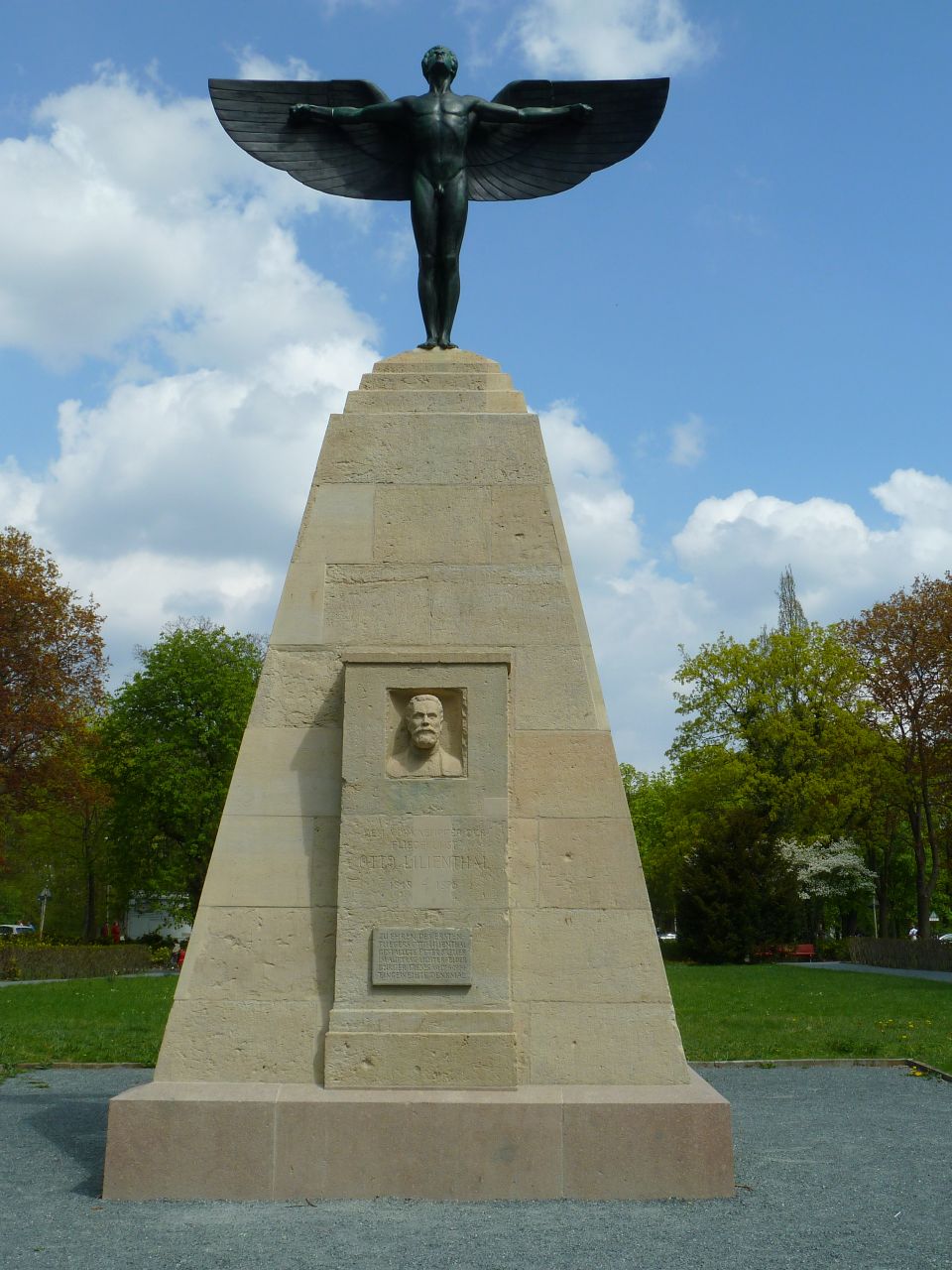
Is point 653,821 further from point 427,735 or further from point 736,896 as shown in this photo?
point 427,735

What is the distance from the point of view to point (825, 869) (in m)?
44.9

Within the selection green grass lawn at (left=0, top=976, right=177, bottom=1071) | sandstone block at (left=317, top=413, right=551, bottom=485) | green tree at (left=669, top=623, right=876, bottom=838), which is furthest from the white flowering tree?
sandstone block at (left=317, top=413, right=551, bottom=485)

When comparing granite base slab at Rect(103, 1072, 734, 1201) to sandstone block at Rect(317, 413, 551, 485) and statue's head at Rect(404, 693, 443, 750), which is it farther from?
sandstone block at Rect(317, 413, 551, 485)

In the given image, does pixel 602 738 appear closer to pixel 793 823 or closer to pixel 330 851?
pixel 330 851

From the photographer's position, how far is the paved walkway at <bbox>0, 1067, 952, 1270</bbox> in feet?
18.6

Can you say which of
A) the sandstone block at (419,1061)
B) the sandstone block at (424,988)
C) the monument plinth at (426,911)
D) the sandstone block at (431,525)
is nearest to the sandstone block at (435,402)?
the monument plinth at (426,911)

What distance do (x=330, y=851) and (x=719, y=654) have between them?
4019cm

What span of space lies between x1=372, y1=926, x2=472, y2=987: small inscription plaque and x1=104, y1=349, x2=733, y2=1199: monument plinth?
13 mm

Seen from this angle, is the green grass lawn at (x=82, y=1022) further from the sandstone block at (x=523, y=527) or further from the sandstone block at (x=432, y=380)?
the sandstone block at (x=432, y=380)

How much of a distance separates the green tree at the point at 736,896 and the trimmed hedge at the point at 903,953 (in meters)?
2.63

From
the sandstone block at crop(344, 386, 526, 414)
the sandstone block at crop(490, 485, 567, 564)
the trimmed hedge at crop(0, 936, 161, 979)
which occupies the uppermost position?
the sandstone block at crop(344, 386, 526, 414)

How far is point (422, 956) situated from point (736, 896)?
107 feet

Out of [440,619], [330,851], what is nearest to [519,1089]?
[330,851]

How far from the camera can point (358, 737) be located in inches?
292
